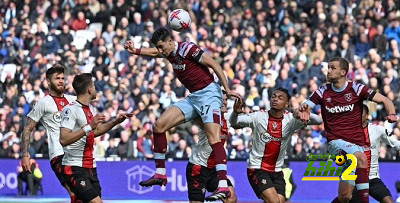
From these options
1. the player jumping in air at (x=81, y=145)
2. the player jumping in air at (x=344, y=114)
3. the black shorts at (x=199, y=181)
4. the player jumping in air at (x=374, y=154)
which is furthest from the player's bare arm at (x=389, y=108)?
the player jumping in air at (x=81, y=145)

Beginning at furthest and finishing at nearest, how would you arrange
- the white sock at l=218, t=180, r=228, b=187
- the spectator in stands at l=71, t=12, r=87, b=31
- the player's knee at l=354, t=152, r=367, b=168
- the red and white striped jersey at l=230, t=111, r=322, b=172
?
the spectator in stands at l=71, t=12, r=87, b=31, the red and white striped jersey at l=230, t=111, r=322, b=172, the player's knee at l=354, t=152, r=367, b=168, the white sock at l=218, t=180, r=228, b=187

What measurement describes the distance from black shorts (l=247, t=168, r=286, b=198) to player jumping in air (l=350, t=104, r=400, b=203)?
1.15 metres

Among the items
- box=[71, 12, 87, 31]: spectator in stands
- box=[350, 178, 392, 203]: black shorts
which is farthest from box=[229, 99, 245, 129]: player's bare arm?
box=[71, 12, 87, 31]: spectator in stands

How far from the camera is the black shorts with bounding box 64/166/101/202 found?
50.6 feet

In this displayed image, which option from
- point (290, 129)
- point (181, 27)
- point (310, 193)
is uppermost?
point (181, 27)

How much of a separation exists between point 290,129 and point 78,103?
354 cm

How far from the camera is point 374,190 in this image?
1727 centimetres

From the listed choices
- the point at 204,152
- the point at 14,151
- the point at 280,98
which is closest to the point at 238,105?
the point at 280,98

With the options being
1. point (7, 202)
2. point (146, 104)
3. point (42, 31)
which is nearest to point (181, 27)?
point (7, 202)

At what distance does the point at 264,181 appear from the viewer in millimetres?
17047

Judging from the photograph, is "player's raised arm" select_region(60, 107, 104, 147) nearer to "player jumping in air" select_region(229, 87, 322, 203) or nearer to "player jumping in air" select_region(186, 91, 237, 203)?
"player jumping in air" select_region(186, 91, 237, 203)

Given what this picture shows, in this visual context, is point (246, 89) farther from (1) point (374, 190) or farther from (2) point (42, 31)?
(1) point (374, 190)

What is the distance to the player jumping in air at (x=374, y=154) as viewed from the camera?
56.0 ft

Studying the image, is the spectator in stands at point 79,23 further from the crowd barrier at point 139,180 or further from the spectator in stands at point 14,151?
the crowd barrier at point 139,180
